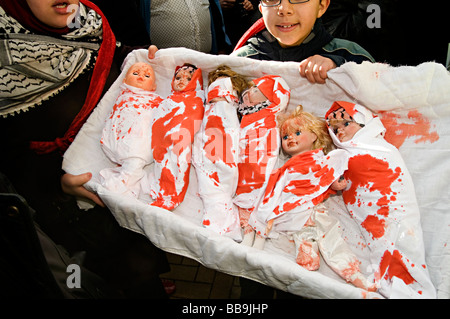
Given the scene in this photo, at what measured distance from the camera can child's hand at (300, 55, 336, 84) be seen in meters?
1.55

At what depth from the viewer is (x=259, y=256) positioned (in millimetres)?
1207

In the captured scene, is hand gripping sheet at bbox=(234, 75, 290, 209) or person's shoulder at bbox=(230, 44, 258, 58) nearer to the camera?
hand gripping sheet at bbox=(234, 75, 290, 209)

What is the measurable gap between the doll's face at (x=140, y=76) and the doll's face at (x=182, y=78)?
0.52ft

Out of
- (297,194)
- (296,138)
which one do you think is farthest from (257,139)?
(297,194)

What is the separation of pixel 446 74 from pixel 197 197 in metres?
1.22

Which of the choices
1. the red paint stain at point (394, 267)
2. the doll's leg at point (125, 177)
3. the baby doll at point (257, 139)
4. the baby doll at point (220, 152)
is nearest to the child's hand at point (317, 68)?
the baby doll at point (257, 139)

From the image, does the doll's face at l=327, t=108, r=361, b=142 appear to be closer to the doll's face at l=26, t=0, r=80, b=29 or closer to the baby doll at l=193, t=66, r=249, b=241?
the baby doll at l=193, t=66, r=249, b=241

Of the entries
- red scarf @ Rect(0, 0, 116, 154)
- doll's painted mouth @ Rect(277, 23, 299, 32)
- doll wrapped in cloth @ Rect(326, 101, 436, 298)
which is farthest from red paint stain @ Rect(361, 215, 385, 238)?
red scarf @ Rect(0, 0, 116, 154)

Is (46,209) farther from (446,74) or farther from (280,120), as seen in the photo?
(446,74)

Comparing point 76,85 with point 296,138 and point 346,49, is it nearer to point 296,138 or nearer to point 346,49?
point 296,138

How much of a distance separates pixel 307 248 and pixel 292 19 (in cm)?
107

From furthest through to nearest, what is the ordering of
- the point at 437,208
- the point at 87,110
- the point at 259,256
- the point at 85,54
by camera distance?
the point at 87,110 → the point at 85,54 → the point at 437,208 → the point at 259,256

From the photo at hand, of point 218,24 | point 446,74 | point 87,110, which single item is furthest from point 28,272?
point 218,24

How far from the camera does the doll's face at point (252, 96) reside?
5.52ft
